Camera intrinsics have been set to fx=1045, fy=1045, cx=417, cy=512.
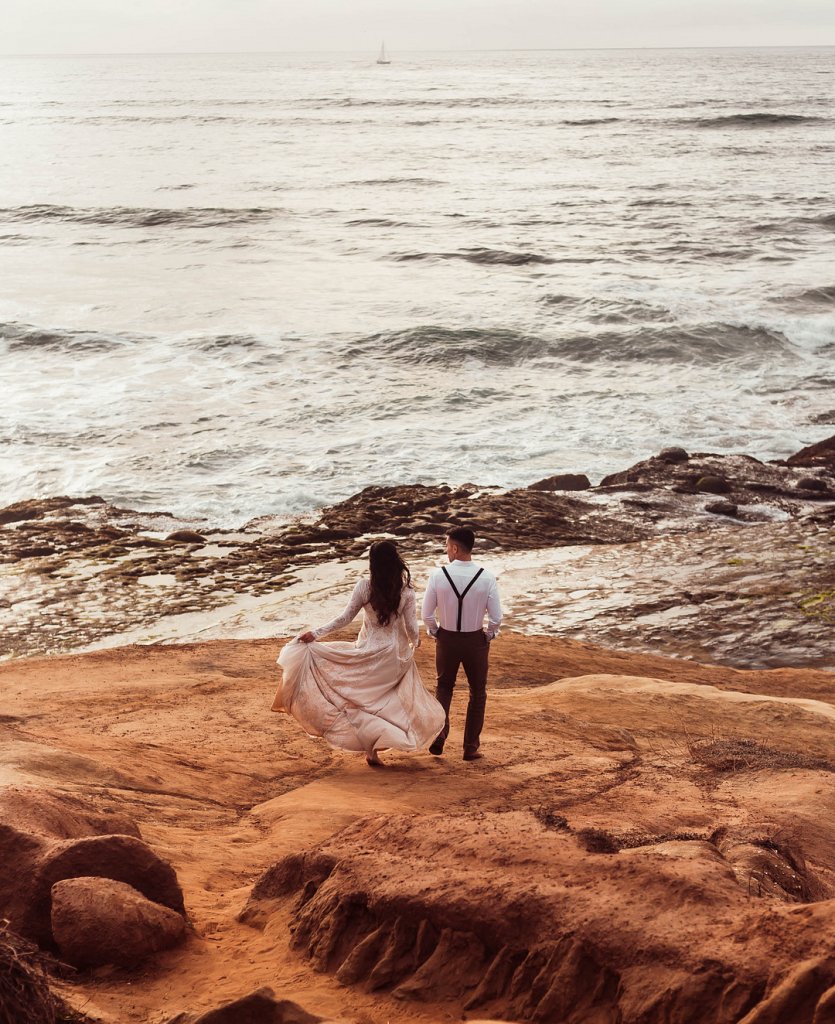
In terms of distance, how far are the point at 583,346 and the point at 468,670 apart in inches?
797

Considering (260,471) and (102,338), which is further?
(102,338)

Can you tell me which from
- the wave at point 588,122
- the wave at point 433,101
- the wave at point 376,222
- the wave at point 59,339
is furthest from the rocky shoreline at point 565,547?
the wave at point 433,101

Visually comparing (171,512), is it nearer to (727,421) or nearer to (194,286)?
(727,421)

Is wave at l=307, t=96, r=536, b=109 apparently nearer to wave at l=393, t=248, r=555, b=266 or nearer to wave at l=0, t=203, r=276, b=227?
wave at l=0, t=203, r=276, b=227

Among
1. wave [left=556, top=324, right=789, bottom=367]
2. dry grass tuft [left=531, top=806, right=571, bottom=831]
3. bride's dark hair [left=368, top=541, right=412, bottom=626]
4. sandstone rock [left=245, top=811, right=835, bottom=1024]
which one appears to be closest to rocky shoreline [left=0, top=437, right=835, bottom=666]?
bride's dark hair [left=368, top=541, right=412, bottom=626]

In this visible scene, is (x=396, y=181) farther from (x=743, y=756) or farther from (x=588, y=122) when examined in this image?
(x=743, y=756)

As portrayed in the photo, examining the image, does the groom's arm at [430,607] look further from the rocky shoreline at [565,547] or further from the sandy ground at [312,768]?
the rocky shoreline at [565,547]

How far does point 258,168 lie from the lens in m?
Answer: 55.3

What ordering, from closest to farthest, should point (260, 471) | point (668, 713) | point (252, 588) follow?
point (668, 713)
point (252, 588)
point (260, 471)

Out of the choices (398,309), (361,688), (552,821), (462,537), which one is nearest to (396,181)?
(398,309)

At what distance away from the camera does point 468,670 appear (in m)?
7.43

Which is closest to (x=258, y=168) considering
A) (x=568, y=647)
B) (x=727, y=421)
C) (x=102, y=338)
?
(x=102, y=338)

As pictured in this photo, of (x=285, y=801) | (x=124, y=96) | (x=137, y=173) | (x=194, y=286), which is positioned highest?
(x=124, y=96)

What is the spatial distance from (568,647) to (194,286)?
81.5 feet
